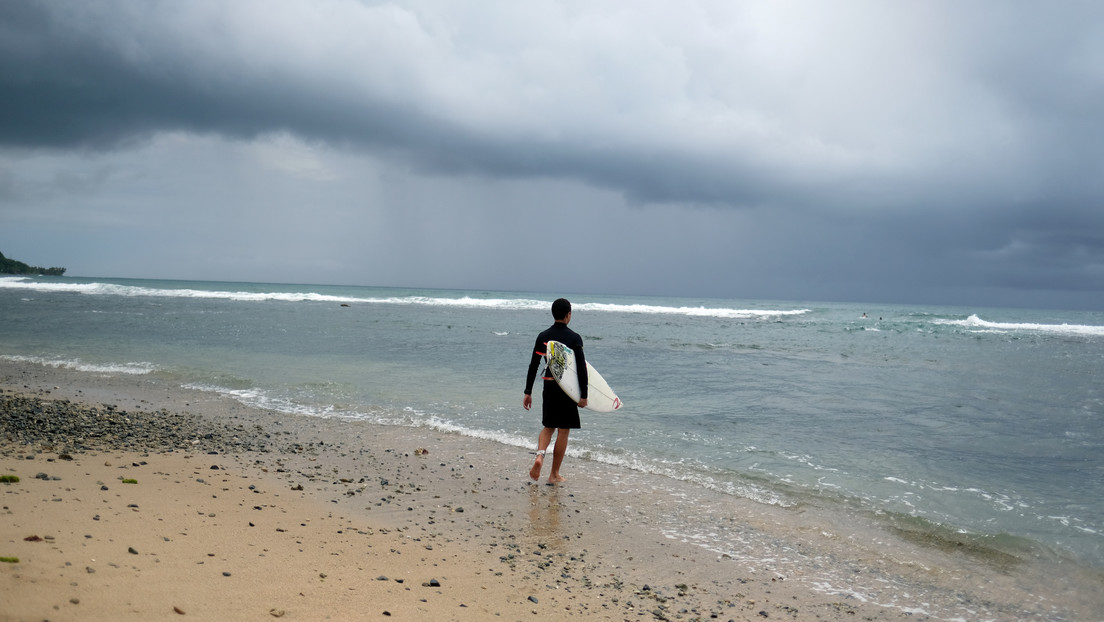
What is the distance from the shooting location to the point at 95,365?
49.4 ft

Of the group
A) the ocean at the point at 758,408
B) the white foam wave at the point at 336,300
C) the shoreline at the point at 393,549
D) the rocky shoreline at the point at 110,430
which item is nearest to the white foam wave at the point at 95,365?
the ocean at the point at 758,408

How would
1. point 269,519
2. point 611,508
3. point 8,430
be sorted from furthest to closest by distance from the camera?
point 8,430 < point 611,508 < point 269,519

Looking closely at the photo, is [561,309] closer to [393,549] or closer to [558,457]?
[558,457]

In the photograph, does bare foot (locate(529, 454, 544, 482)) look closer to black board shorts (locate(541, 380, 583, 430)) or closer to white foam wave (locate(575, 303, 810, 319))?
black board shorts (locate(541, 380, 583, 430))

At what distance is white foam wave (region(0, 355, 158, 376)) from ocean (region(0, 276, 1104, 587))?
72 mm

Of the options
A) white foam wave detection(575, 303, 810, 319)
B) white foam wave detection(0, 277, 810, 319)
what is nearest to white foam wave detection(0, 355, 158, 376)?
white foam wave detection(0, 277, 810, 319)

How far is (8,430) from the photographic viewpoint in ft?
25.0

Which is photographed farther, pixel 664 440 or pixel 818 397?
pixel 818 397

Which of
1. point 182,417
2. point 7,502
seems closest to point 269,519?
→ point 7,502

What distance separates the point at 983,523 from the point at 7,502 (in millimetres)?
→ 9145

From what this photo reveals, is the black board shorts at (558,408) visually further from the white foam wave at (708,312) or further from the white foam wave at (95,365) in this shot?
the white foam wave at (708,312)

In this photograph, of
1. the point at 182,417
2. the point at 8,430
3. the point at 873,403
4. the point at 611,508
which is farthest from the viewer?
the point at 873,403

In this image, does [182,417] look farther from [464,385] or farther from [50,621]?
[50,621]

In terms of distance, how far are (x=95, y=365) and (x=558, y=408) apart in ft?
44.1
